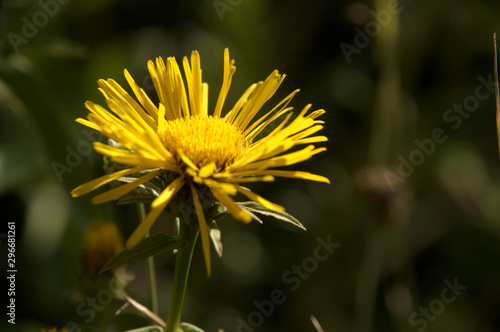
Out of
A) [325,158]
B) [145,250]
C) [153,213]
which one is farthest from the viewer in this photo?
[325,158]

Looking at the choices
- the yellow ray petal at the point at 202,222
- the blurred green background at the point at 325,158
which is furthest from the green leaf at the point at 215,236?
the blurred green background at the point at 325,158

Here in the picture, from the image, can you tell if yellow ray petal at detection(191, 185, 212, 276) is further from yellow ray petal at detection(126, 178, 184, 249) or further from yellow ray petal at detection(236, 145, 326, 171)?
yellow ray petal at detection(236, 145, 326, 171)

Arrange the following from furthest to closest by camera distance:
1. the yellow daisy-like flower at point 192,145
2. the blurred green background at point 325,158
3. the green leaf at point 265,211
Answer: the blurred green background at point 325,158
the green leaf at point 265,211
the yellow daisy-like flower at point 192,145

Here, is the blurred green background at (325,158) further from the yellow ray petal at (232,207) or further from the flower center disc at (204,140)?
the yellow ray petal at (232,207)

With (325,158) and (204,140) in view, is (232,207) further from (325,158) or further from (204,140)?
(325,158)

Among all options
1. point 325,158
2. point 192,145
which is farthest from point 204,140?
point 325,158
